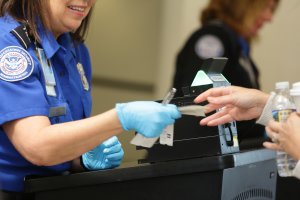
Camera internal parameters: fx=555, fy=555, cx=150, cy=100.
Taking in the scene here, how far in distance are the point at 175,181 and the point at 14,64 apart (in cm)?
51

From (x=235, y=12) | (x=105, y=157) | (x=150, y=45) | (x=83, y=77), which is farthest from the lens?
(x=150, y=45)

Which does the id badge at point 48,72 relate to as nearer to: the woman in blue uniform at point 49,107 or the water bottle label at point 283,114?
the woman in blue uniform at point 49,107

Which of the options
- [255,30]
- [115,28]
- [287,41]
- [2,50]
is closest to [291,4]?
[287,41]

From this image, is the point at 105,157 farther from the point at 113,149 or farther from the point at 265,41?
the point at 265,41

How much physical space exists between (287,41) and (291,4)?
248mm

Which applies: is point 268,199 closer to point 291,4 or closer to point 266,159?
point 266,159

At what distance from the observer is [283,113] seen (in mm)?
1378

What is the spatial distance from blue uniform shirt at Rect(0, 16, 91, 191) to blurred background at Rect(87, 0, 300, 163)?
6.93 feet

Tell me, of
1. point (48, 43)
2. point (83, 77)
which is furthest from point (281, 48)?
point (48, 43)

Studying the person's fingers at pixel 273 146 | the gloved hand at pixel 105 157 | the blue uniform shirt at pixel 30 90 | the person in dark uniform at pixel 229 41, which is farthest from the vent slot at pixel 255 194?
the person in dark uniform at pixel 229 41

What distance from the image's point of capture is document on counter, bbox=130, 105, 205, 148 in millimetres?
1361

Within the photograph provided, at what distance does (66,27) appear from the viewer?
1611mm

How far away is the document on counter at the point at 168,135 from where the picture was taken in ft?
4.47

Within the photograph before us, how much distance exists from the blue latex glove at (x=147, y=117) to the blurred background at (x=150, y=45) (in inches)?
96.7
